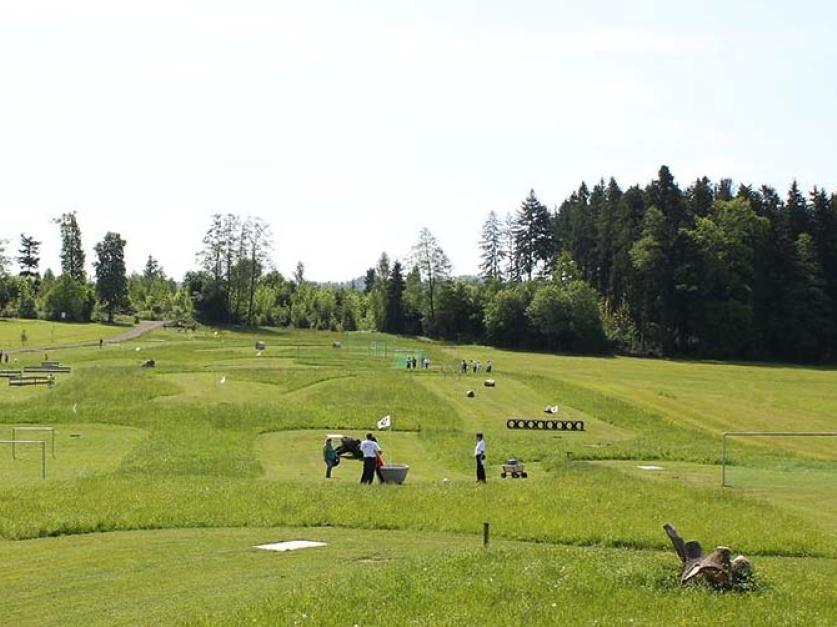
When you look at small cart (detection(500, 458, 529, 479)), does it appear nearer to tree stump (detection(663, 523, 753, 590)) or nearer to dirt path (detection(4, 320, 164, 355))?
tree stump (detection(663, 523, 753, 590))

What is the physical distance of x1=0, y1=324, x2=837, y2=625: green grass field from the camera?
15.2 meters

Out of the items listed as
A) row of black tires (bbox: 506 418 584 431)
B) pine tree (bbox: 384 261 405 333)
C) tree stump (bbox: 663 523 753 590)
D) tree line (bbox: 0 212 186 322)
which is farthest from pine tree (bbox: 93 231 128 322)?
tree stump (bbox: 663 523 753 590)

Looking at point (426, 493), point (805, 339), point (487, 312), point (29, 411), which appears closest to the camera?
point (426, 493)

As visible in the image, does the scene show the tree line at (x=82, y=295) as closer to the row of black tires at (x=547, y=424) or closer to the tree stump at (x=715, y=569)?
the row of black tires at (x=547, y=424)

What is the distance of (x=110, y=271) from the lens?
177m

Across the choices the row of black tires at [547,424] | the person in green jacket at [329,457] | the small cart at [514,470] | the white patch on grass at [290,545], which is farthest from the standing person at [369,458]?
the row of black tires at [547,424]

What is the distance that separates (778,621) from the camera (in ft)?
45.5

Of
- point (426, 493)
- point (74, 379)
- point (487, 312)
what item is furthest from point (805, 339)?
point (426, 493)

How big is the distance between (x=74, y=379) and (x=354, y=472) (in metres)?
42.1

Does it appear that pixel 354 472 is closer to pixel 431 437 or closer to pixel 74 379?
pixel 431 437

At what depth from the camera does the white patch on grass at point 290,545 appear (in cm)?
2084

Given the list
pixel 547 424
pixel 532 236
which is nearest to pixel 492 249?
pixel 532 236

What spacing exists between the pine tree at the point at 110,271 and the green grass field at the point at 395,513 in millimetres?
113760

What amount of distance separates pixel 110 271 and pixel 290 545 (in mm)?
164798
